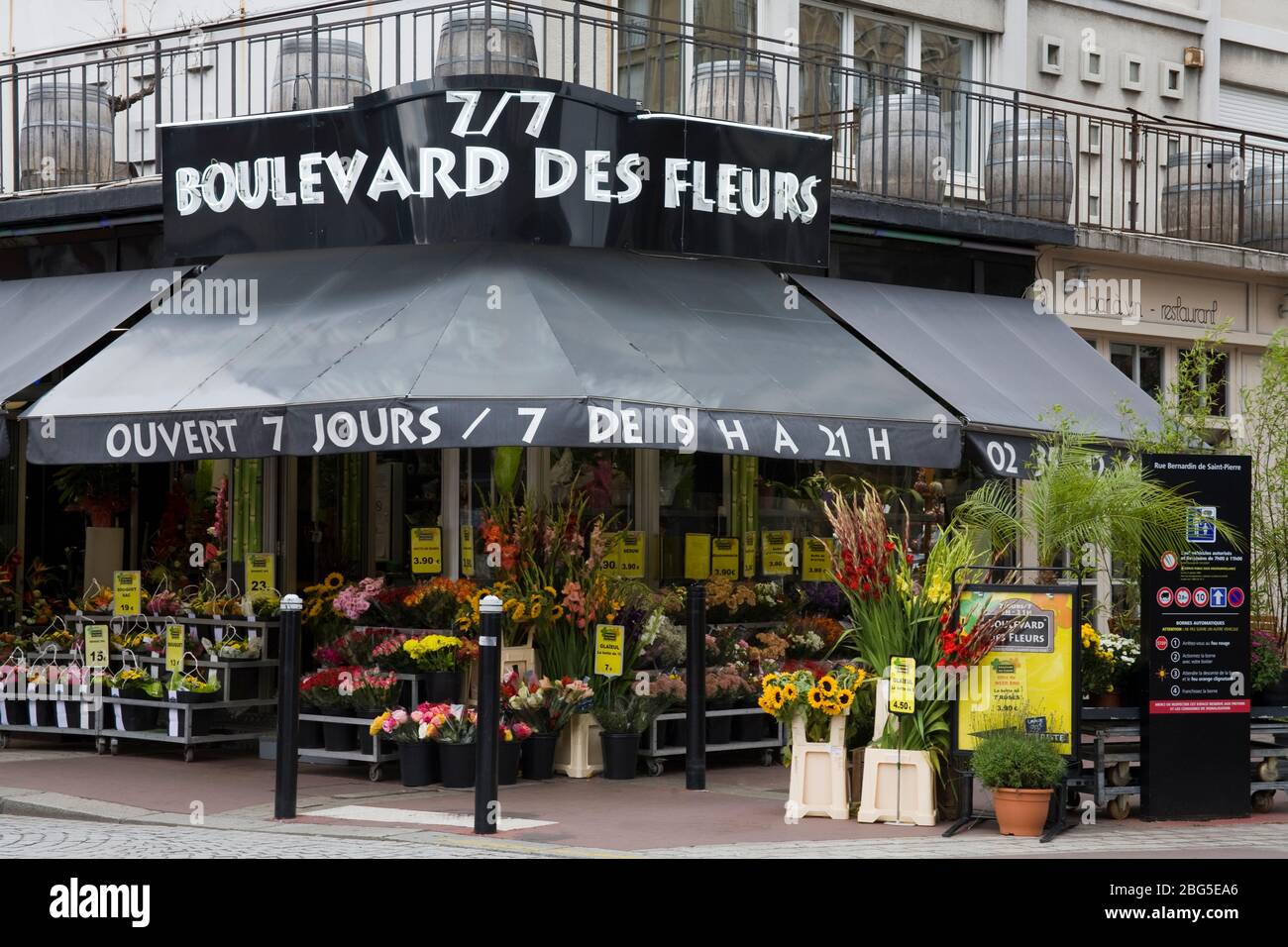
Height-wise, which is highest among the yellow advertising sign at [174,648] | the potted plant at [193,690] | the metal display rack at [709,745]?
the yellow advertising sign at [174,648]

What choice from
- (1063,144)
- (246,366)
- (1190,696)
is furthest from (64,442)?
(1063,144)

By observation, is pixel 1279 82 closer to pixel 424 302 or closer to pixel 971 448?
pixel 971 448

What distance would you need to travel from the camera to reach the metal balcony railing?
14156mm

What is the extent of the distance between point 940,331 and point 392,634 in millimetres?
5219

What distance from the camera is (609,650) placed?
1289cm

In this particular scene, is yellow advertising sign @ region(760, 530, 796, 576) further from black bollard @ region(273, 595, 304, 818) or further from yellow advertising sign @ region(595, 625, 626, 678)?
black bollard @ region(273, 595, 304, 818)

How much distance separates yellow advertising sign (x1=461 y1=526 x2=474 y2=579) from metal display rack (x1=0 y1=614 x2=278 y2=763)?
1.66m

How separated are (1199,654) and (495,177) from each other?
5.67 meters

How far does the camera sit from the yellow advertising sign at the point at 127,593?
47.5 feet

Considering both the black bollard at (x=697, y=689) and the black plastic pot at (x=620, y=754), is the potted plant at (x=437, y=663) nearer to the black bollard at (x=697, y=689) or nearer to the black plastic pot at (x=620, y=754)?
the black plastic pot at (x=620, y=754)

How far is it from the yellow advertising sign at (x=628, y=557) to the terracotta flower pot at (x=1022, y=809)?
4.55 metres

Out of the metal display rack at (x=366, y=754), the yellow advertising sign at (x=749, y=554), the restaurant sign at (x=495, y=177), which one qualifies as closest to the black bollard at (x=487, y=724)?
the metal display rack at (x=366, y=754)

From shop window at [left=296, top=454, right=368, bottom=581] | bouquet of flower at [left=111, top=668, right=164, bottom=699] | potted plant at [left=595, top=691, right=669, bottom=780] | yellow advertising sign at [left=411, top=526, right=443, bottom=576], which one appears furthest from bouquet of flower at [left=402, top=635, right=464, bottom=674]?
shop window at [left=296, top=454, right=368, bottom=581]

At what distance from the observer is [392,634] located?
43.7ft
